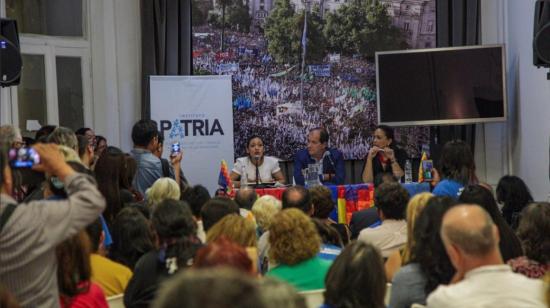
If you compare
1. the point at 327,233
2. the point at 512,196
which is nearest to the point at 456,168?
the point at 512,196

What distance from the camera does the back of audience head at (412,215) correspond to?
3275 millimetres

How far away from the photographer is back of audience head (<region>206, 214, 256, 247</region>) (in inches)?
137

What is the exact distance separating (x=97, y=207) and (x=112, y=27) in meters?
6.63

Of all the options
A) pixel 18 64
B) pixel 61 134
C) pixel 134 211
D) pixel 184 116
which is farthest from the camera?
pixel 184 116

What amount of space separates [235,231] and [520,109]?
5718 millimetres

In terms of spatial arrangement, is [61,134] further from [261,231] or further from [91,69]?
[91,69]

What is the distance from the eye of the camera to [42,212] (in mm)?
2416

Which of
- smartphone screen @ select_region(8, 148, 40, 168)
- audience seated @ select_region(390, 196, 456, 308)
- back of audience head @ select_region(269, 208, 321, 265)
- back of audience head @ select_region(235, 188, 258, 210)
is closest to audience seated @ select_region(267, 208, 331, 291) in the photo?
back of audience head @ select_region(269, 208, 321, 265)

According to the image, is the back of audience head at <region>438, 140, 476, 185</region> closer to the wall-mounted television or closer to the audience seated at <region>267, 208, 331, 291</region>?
the audience seated at <region>267, 208, 331, 291</region>

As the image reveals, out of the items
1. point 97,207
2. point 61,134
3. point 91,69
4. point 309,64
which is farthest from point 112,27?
point 97,207

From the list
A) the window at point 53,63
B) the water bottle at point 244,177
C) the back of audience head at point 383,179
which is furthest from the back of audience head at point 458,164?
the window at point 53,63

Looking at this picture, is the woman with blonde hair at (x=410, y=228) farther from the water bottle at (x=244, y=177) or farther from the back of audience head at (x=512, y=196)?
the water bottle at (x=244, y=177)

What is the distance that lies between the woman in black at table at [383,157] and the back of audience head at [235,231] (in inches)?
172

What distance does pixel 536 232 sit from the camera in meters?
3.65
